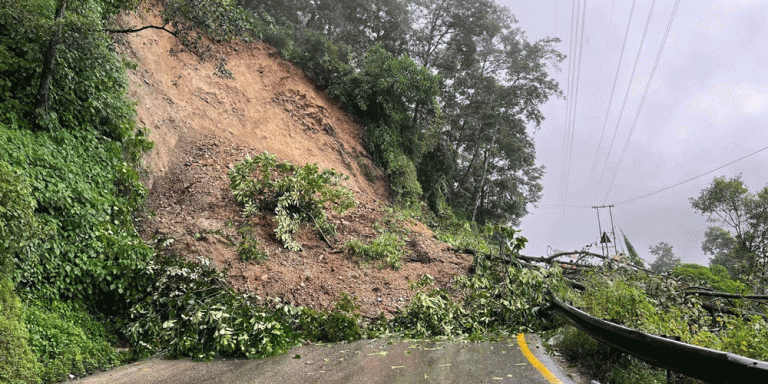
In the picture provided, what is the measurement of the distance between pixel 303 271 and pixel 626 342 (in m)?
6.52

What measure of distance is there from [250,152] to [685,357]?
1227cm

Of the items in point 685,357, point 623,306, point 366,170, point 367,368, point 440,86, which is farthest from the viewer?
point 440,86

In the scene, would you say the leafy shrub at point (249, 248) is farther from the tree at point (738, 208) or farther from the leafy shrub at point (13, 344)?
the tree at point (738, 208)

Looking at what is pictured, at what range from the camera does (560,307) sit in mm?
6293

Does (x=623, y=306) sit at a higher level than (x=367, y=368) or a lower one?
higher

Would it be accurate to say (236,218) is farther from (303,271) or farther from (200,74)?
(200,74)

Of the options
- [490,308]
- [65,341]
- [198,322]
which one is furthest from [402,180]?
[65,341]

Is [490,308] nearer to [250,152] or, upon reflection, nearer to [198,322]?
[198,322]

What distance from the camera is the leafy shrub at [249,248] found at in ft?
28.1

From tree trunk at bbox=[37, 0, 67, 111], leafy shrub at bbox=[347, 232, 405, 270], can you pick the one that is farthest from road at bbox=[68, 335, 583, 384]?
tree trunk at bbox=[37, 0, 67, 111]

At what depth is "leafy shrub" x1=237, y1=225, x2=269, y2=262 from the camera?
8.58 meters

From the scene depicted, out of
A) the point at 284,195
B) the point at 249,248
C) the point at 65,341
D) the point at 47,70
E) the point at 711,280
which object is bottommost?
the point at 65,341

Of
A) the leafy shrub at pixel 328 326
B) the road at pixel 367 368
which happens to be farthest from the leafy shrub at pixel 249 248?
the road at pixel 367 368

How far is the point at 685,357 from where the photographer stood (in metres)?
2.86
